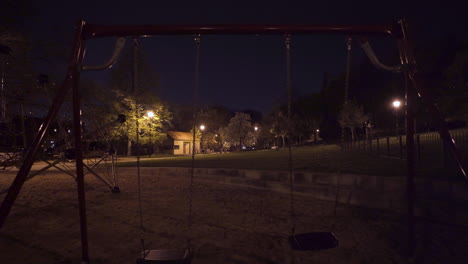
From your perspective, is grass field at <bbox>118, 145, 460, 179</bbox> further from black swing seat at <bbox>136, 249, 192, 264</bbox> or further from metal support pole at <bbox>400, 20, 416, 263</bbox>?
black swing seat at <bbox>136, 249, 192, 264</bbox>

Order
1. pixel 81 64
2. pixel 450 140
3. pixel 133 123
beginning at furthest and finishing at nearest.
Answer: pixel 133 123, pixel 81 64, pixel 450 140

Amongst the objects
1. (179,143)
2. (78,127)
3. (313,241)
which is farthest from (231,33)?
(179,143)

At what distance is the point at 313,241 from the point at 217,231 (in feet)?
4.98

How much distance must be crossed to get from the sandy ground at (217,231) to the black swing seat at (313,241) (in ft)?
0.59

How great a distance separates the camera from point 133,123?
2555 cm

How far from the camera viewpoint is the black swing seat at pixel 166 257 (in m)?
2.70

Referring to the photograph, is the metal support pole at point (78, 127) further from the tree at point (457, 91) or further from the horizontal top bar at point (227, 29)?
the tree at point (457, 91)

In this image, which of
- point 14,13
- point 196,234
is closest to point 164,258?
point 196,234

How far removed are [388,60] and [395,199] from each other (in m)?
27.1

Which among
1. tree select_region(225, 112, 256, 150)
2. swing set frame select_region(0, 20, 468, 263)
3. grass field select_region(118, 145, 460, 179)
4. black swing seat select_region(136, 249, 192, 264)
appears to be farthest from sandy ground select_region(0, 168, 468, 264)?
tree select_region(225, 112, 256, 150)

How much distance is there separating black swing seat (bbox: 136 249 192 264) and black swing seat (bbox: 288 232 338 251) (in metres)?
1.19

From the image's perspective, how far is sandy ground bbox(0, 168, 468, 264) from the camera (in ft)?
10.4

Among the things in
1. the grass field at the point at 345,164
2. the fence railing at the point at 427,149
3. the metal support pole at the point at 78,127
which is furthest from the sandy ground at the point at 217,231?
the fence railing at the point at 427,149

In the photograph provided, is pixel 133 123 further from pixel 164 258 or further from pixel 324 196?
pixel 164 258
